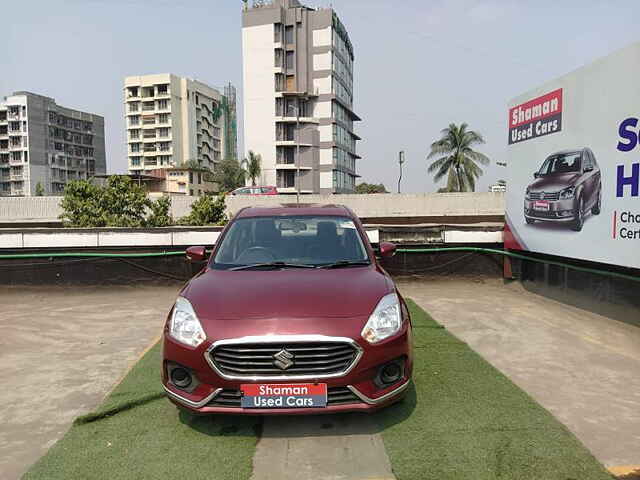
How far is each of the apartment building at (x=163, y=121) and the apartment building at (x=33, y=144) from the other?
41.6 ft

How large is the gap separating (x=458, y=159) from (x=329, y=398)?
51.1m

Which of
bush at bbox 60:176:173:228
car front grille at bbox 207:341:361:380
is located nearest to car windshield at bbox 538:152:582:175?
car front grille at bbox 207:341:361:380

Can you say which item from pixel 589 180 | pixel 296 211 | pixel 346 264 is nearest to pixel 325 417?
pixel 346 264

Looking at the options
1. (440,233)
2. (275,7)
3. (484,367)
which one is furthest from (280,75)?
(484,367)

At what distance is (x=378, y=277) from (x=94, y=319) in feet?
16.8

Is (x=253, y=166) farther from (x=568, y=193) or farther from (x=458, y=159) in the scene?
(x=568, y=193)

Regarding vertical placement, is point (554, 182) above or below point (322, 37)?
below

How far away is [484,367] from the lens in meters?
4.82

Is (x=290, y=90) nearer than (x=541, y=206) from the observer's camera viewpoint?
No

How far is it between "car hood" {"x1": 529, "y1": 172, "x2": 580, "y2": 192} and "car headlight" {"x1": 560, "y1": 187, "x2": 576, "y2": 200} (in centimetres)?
6

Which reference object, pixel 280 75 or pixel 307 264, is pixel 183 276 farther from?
pixel 280 75

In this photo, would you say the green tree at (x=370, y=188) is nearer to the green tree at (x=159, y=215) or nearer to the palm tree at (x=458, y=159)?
the palm tree at (x=458, y=159)

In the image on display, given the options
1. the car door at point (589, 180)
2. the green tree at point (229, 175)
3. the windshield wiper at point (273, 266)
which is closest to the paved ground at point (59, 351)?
the windshield wiper at point (273, 266)

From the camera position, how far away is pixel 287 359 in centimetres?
312
